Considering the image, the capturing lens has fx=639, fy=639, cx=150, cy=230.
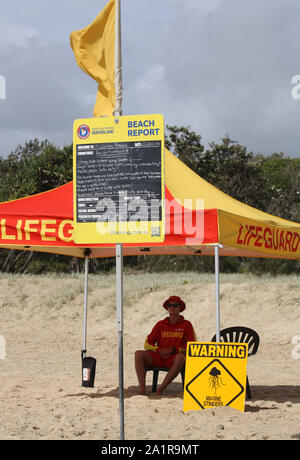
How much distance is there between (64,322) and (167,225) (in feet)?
39.4

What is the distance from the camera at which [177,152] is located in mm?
31641

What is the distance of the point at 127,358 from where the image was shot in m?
12.7

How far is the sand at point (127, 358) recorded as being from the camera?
582 cm

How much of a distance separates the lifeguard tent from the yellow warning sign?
3.45 ft

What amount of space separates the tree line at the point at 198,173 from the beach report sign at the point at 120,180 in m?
15.6

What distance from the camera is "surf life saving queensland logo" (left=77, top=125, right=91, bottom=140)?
503 cm

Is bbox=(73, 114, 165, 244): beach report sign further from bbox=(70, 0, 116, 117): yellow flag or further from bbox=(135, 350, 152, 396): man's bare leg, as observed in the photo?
bbox=(135, 350, 152, 396): man's bare leg

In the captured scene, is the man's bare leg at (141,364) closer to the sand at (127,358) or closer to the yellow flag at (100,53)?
the sand at (127,358)
